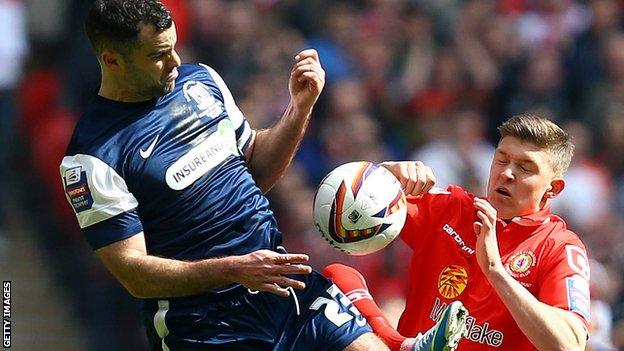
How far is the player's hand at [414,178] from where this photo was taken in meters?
5.61

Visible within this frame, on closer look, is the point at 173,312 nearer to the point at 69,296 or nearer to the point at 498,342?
the point at 498,342

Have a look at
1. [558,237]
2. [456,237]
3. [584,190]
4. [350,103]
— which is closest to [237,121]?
[456,237]

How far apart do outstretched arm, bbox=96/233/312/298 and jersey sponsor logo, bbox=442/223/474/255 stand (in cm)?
82

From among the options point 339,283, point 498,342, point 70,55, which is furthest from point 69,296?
point 498,342

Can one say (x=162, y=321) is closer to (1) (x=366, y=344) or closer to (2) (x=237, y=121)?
(1) (x=366, y=344)

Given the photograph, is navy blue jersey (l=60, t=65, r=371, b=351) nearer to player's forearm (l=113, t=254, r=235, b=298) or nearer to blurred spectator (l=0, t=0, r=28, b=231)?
player's forearm (l=113, t=254, r=235, b=298)

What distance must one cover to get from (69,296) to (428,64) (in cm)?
376

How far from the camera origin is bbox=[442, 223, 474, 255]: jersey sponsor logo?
5535 mm

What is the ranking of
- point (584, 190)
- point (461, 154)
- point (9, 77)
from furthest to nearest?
point (584, 190)
point (461, 154)
point (9, 77)

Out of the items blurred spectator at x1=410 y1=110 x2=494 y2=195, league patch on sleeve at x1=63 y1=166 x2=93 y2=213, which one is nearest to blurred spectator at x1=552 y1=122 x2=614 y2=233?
blurred spectator at x1=410 y1=110 x2=494 y2=195

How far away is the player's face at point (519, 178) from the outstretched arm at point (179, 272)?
96cm

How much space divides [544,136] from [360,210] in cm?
87

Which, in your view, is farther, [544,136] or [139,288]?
[544,136]

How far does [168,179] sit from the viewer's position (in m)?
5.25
